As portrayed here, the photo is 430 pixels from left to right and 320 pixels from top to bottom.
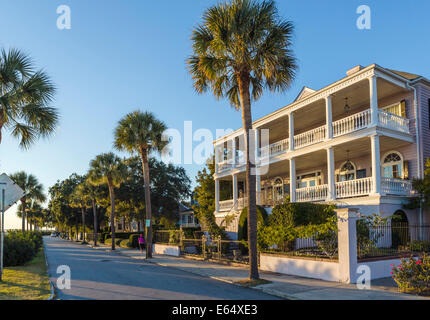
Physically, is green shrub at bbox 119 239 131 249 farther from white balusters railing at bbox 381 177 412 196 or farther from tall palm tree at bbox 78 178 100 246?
white balusters railing at bbox 381 177 412 196

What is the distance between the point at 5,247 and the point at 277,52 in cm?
1431

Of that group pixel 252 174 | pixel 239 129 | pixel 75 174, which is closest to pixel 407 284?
pixel 252 174

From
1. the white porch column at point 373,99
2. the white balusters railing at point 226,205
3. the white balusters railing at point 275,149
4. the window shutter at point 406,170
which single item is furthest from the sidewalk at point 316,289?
the white balusters railing at point 226,205

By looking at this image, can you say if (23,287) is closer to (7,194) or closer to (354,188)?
(7,194)

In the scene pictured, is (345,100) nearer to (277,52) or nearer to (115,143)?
(277,52)

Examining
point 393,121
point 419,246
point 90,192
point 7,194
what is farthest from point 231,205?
point 90,192

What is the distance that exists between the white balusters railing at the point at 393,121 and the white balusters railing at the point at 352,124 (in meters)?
0.66

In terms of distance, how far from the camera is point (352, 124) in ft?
64.0

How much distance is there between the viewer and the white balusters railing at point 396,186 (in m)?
17.7

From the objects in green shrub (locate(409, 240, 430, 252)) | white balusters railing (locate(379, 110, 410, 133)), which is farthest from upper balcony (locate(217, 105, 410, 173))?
green shrub (locate(409, 240, 430, 252))

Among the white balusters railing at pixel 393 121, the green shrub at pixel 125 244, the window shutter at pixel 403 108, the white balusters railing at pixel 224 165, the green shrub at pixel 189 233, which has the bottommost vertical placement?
the green shrub at pixel 125 244

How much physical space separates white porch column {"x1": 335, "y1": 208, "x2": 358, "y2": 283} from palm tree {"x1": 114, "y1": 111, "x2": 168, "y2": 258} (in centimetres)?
1550

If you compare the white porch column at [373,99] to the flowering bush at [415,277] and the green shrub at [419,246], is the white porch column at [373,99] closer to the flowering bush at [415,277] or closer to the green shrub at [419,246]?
the green shrub at [419,246]

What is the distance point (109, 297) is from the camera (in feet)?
32.8
